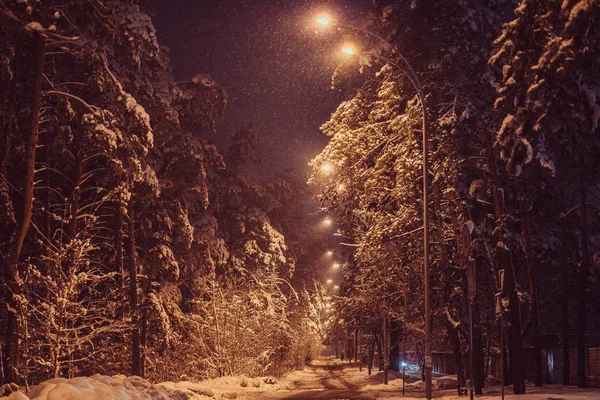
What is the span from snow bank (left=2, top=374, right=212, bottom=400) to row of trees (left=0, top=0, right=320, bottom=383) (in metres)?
4.03

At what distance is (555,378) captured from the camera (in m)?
38.8

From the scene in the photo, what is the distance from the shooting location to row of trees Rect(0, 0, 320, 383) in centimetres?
1775

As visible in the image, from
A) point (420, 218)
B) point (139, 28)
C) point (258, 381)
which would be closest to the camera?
point (139, 28)

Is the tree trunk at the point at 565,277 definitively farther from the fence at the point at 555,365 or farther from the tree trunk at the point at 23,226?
the tree trunk at the point at 23,226

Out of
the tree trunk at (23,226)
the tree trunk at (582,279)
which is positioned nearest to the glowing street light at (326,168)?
the tree trunk at (23,226)

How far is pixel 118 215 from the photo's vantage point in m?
30.1

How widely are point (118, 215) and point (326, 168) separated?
407 inches

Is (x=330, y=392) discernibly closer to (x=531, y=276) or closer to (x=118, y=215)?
(x=531, y=276)

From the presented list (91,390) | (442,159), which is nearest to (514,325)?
(442,159)

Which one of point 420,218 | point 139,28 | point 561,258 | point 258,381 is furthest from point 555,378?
point 139,28

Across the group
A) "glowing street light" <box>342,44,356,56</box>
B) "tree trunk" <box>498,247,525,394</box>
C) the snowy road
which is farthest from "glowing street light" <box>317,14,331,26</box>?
the snowy road

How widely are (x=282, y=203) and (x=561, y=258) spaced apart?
2341cm

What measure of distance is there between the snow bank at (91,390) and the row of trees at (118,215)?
4033 millimetres

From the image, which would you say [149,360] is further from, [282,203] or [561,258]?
[282,203]
